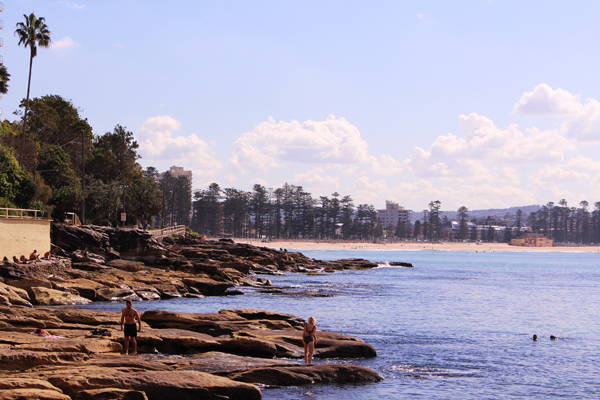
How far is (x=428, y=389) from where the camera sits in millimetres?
18969

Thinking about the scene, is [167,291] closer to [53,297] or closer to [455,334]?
[53,297]

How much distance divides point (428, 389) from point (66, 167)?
59.2 meters

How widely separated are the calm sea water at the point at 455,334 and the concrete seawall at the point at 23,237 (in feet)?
34.0

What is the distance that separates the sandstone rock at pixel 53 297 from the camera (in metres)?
31.0

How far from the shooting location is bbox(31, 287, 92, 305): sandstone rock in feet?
102

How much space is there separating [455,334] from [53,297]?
2225 cm

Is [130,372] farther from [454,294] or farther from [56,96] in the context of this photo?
[56,96]

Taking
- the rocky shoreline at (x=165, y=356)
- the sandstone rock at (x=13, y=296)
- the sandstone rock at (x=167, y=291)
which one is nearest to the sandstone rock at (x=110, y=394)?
the rocky shoreline at (x=165, y=356)

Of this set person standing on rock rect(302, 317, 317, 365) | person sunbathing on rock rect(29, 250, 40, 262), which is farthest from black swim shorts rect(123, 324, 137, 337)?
person sunbathing on rock rect(29, 250, 40, 262)

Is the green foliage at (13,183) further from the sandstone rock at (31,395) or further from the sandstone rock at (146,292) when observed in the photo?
the sandstone rock at (31,395)

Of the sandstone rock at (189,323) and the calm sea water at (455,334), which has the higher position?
the sandstone rock at (189,323)

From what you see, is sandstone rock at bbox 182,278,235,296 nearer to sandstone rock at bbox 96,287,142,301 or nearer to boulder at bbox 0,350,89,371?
sandstone rock at bbox 96,287,142,301

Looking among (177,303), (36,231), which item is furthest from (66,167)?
(177,303)

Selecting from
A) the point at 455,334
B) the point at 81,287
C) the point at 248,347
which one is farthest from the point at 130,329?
the point at 455,334
